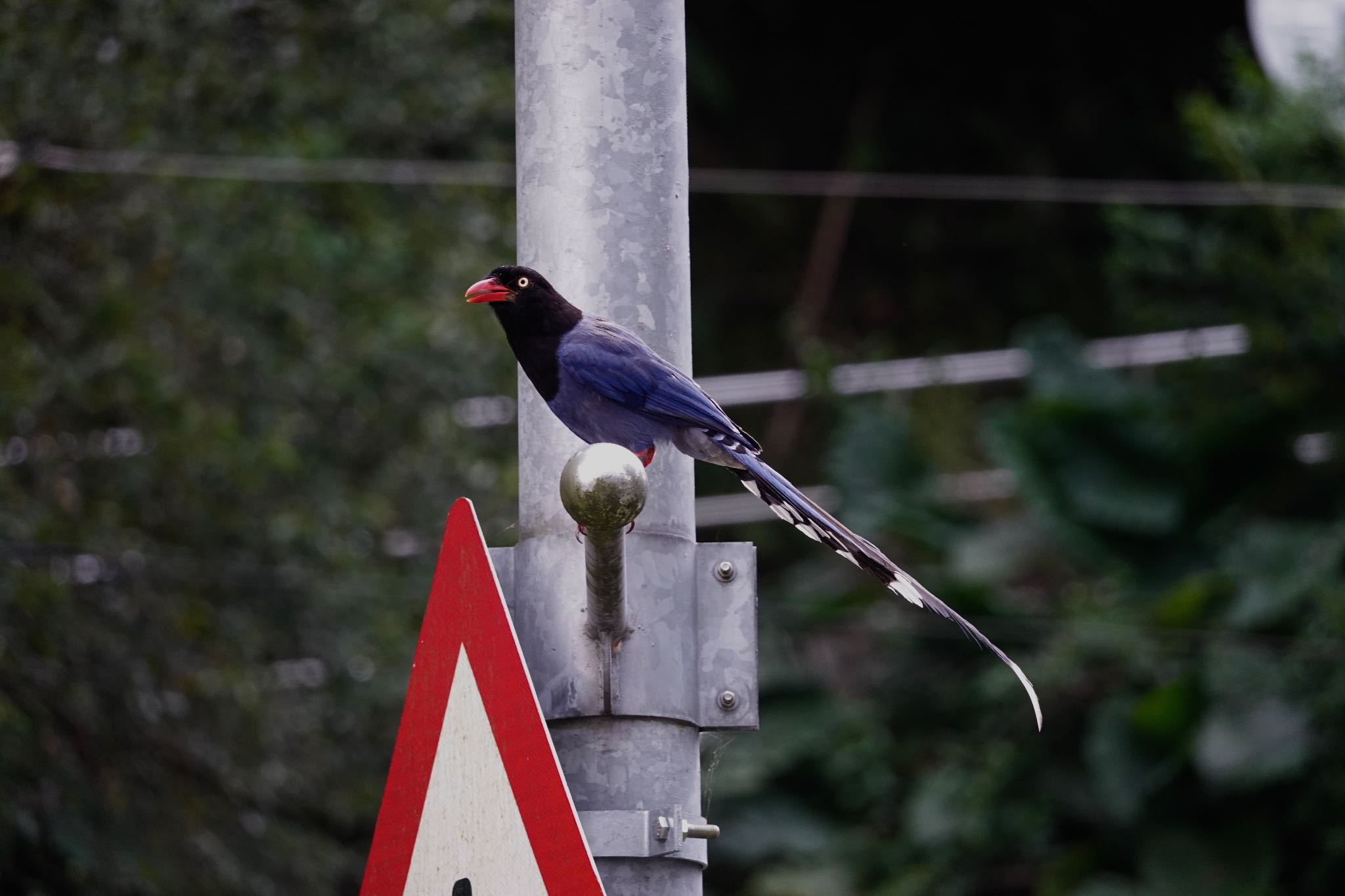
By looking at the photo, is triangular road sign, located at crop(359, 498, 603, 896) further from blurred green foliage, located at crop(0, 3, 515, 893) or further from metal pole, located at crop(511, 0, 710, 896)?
blurred green foliage, located at crop(0, 3, 515, 893)

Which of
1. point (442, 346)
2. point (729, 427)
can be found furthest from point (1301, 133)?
point (729, 427)

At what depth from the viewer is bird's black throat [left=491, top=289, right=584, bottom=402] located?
2.48m

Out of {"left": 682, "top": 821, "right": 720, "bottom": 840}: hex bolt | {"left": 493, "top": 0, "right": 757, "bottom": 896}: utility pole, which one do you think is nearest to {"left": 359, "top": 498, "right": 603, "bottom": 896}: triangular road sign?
{"left": 493, "top": 0, "right": 757, "bottom": 896}: utility pole

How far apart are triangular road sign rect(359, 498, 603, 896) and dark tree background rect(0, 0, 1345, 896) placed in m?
4.70

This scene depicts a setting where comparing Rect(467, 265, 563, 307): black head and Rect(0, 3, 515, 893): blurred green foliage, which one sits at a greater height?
Rect(0, 3, 515, 893): blurred green foliage

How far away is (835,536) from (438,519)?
21.4 ft

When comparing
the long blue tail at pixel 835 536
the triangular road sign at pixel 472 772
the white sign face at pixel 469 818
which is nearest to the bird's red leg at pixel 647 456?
the long blue tail at pixel 835 536

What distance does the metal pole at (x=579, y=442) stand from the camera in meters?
2.12

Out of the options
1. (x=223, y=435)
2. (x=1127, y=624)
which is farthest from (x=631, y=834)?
(x=1127, y=624)

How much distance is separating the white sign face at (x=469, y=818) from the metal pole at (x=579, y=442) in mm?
150

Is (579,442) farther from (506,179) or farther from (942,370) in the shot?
(942,370)

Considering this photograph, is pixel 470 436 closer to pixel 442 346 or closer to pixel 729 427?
pixel 442 346

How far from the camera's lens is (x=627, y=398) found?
2559 millimetres

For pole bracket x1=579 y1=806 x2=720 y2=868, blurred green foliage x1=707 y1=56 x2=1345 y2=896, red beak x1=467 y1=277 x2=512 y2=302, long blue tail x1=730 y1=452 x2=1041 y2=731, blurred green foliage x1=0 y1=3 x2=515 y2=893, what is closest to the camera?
pole bracket x1=579 y1=806 x2=720 y2=868
